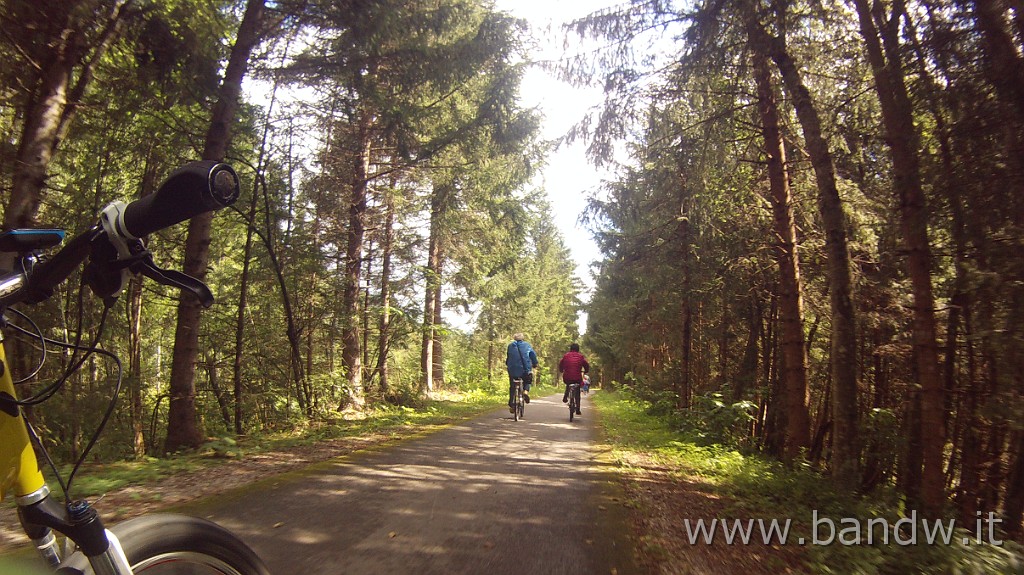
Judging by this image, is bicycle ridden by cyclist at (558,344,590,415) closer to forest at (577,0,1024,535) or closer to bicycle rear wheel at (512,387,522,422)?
bicycle rear wheel at (512,387,522,422)

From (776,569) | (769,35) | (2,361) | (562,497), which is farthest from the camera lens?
(769,35)

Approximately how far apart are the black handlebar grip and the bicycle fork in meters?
0.66

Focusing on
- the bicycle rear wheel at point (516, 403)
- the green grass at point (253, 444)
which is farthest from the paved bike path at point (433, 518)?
the bicycle rear wheel at point (516, 403)

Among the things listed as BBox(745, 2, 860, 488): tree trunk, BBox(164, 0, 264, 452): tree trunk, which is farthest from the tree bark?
BBox(745, 2, 860, 488): tree trunk

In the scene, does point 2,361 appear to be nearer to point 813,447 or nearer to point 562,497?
point 562,497

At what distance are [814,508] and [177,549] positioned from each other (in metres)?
5.91

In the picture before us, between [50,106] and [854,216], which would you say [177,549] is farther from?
[854,216]

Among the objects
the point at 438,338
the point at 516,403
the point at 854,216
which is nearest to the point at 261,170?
the point at 516,403

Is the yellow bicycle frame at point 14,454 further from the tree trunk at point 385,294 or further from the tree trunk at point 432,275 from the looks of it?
the tree trunk at point 432,275

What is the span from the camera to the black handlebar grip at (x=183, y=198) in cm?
116

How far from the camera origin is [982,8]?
4.50 meters

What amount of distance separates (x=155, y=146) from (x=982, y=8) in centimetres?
1118

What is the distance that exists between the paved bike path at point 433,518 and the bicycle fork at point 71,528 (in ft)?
7.15

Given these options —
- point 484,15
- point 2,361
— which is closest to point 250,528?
point 2,361
